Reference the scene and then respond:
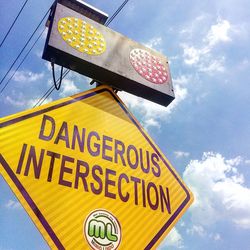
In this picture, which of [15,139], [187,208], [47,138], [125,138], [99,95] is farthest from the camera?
[99,95]

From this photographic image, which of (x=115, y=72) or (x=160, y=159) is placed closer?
(x=160, y=159)

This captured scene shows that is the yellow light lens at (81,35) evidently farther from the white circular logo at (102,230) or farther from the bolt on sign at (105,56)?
the white circular logo at (102,230)

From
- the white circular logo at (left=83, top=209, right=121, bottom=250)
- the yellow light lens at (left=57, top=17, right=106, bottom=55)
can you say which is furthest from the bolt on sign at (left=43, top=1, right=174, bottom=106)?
the white circular logo at (left=83, top=209, right=121, bottom=250)

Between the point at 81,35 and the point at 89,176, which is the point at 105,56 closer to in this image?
the point at 81,35

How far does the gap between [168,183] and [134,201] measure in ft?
1.51

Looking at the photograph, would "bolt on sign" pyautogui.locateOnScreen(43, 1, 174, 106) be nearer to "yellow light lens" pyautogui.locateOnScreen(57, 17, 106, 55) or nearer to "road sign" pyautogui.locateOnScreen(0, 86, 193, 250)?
"yellow light lens" pyautogui.locateOnScreen(57, 17, 106, 55)

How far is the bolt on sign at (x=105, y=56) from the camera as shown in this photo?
8.91ft

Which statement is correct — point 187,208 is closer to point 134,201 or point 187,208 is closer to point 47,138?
point 134,201

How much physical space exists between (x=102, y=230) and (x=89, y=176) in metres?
0.41

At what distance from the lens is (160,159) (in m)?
2.57

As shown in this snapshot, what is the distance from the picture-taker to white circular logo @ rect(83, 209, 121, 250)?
1.71m

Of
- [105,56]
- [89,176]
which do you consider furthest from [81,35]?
[89,176]

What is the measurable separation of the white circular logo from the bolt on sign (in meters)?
1.57

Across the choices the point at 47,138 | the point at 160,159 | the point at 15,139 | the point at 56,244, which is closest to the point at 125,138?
the point at 160,159
